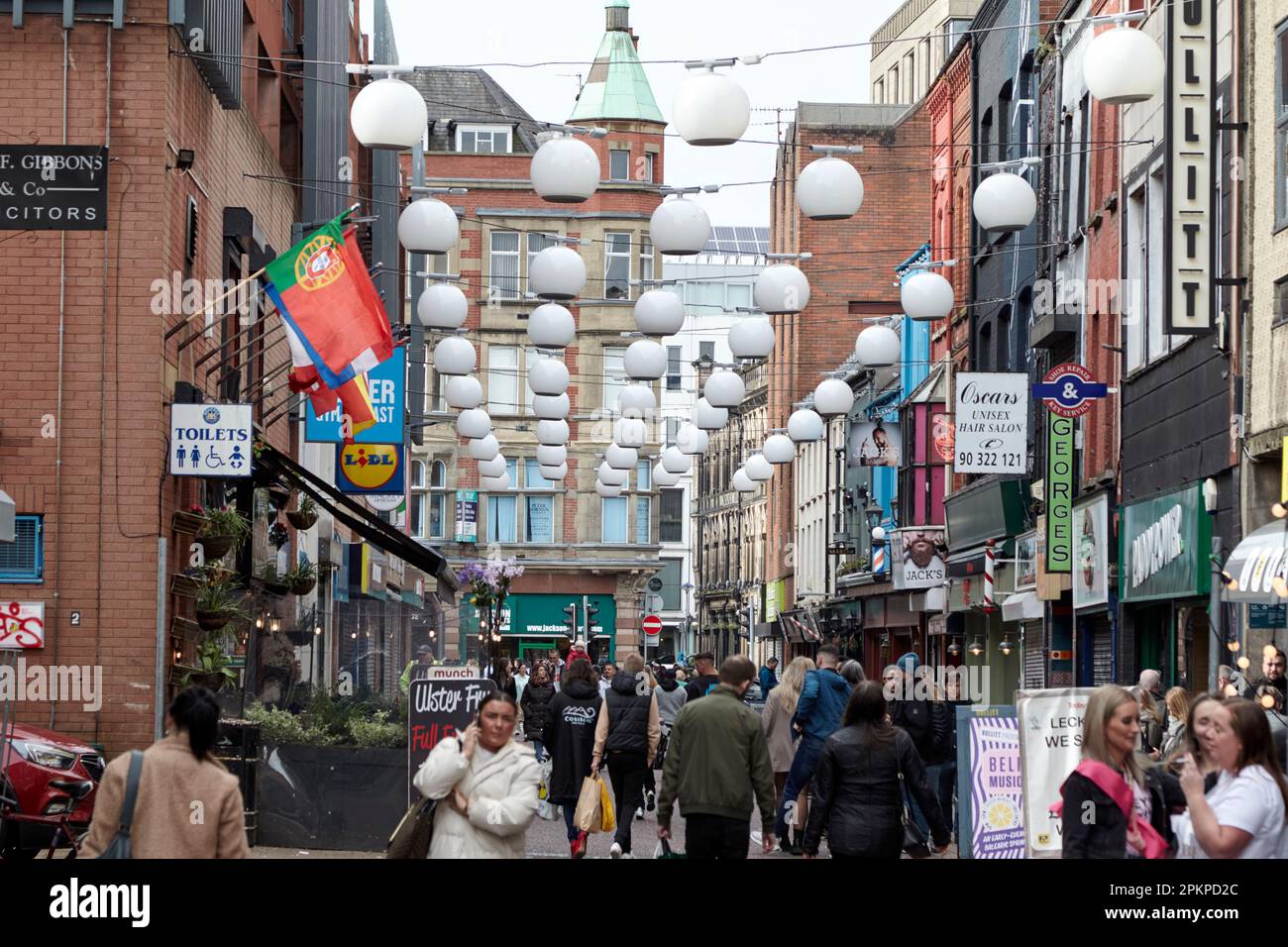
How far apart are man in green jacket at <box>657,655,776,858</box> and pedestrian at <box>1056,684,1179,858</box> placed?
13.5ft

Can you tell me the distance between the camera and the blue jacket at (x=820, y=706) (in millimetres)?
19656

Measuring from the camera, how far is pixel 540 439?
40.9m

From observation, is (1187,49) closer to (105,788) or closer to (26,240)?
(26,240)

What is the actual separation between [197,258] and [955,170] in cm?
2598

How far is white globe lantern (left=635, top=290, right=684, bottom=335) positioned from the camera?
85.8ft

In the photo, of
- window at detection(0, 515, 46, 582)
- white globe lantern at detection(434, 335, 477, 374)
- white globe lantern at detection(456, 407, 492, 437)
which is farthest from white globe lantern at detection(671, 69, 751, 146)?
white globe lantern at detection(456, 407, 492, 437)

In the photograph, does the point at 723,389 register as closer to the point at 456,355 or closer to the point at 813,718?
the point at 456,355

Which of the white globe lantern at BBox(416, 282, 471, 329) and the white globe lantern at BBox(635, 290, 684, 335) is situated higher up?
the white globe lantern at BBox(416, 282, 471, 329)

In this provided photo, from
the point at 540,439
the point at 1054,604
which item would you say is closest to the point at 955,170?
the point at 540,439

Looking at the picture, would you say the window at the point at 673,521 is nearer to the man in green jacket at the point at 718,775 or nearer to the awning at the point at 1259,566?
the awning at the point at 1259,566

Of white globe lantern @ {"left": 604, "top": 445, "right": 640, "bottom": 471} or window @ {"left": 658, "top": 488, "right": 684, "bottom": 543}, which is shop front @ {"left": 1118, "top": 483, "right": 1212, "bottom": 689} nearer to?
white globe lantern @ {"left": 604, "top": 445, "right": 640, "bottom": 471}

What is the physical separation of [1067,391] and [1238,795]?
1912 cm
